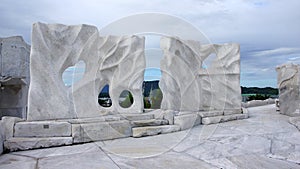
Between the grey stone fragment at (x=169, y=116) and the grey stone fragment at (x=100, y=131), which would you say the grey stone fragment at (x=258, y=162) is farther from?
the grey stone fragment at (x=169, y=116)

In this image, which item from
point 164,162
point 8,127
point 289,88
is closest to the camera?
point 164,162

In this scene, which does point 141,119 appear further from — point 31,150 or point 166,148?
point 31,150

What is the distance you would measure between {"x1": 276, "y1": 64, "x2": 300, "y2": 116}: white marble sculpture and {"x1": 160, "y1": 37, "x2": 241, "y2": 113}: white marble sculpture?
1.21 m

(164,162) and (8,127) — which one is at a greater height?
(8,127)

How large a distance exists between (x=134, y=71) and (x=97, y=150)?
327 centimetres

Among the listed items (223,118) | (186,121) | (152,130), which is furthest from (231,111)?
(152,130)

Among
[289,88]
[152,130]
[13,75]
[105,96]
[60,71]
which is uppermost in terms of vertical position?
[13,75]

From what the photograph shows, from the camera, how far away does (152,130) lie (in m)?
4.66

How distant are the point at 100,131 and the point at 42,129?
865 millimetres

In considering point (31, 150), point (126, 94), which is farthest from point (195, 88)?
point (31, 150)

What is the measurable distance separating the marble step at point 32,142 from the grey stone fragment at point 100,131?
15cm

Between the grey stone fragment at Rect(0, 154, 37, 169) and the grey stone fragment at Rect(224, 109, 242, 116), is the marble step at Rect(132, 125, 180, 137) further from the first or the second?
the grey stone fragment at Rect(224, 109, 242, 116)

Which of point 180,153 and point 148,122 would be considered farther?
point 148,122

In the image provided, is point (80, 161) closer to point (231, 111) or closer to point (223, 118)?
point (223, 118)
